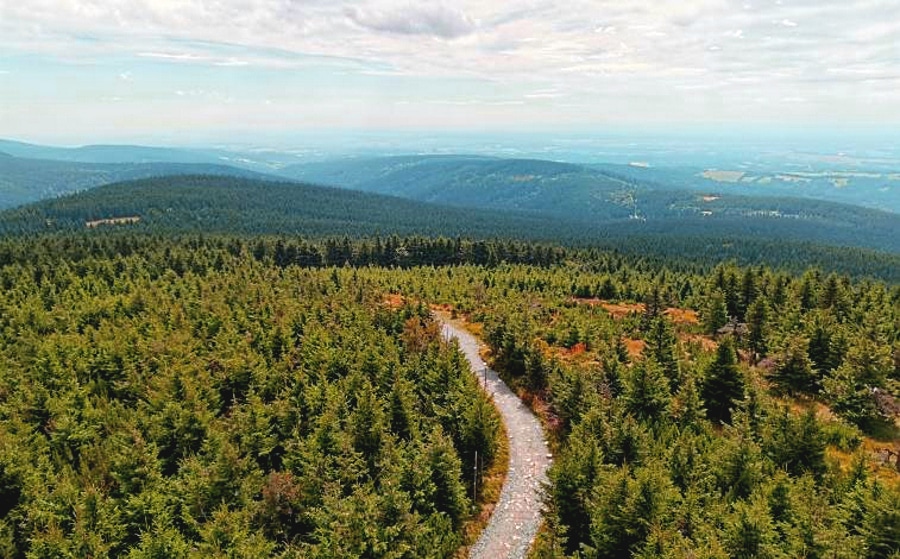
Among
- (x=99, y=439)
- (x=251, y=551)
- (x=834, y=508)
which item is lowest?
(x=99, y=439)

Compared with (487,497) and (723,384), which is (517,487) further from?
(723,384)

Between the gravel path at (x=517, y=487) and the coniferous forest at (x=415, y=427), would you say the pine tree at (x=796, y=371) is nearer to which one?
the coniferous forest at (x=415, y=427)

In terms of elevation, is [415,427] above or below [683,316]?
above

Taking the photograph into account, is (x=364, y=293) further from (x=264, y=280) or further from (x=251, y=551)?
(x=251, y=551)

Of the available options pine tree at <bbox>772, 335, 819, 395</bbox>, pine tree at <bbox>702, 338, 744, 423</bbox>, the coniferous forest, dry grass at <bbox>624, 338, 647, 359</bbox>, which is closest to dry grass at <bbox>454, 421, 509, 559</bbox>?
the coniferous forest

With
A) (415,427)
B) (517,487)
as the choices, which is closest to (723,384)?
(517,487)

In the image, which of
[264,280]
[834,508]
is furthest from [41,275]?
[834,508]
